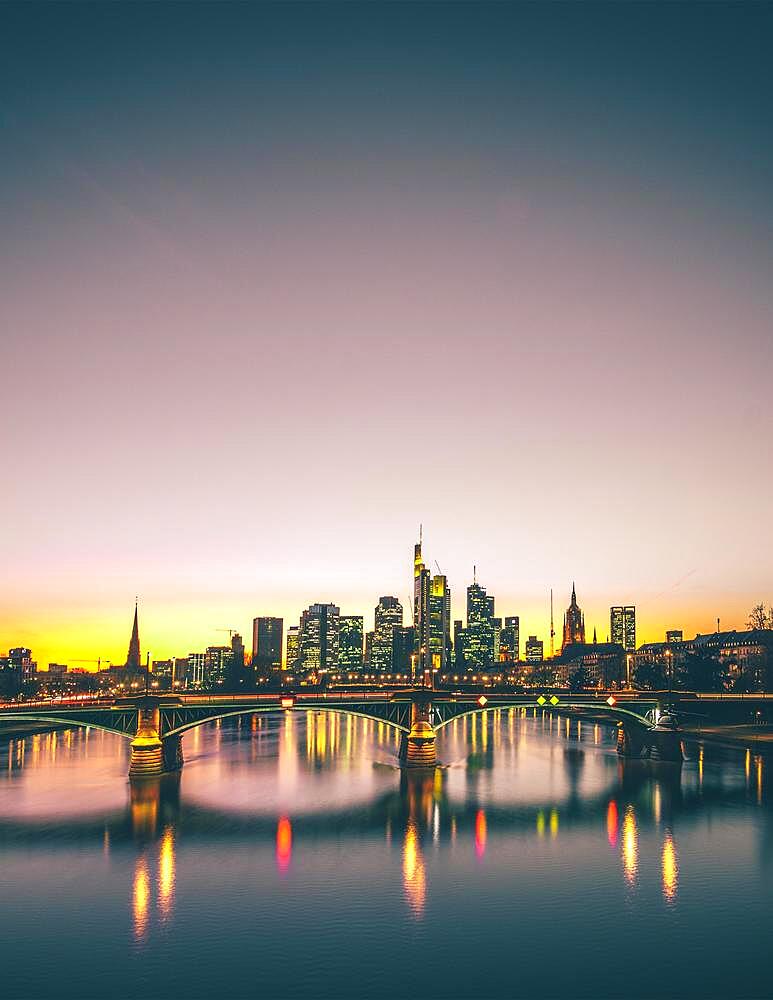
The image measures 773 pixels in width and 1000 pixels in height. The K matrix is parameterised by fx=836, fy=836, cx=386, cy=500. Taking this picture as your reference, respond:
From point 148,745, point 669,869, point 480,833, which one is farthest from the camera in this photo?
point 148,745

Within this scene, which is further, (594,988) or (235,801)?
(235,801)

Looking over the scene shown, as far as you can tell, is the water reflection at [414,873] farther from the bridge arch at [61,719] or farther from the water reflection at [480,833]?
the bridge arch at [61,719]

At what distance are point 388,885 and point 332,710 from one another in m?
49.9

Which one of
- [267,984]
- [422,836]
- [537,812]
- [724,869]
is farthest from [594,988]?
[537,812]

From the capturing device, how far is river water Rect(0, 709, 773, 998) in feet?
141

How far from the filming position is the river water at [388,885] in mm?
42938

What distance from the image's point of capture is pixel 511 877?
59.8 meters

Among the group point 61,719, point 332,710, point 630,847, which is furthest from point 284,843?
point 61,719

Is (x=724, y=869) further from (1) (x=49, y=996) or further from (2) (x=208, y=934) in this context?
(1) (x=49, y=996)

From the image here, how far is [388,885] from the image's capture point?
57.7 meters

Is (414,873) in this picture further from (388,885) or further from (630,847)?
(630,847)

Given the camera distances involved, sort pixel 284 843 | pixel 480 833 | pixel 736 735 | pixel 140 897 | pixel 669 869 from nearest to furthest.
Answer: pixel 140 897
pixel 669 869
pixel 284 843
pixel 480 833
pixel 736 735

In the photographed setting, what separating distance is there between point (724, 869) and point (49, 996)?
4659 cm

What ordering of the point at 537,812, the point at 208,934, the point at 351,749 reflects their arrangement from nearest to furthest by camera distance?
the point at 208,934 < the point at 537,812 < the point at 351,749
